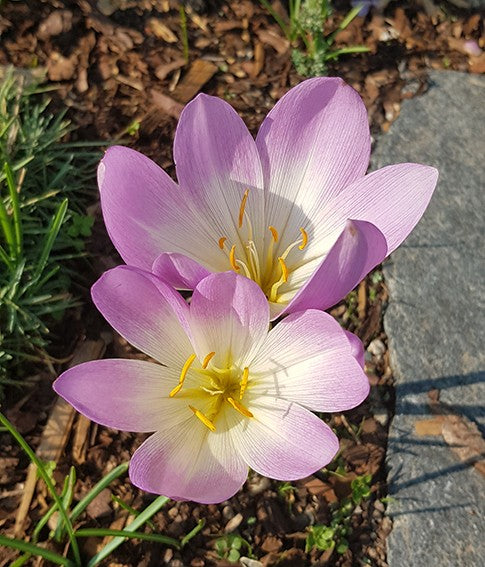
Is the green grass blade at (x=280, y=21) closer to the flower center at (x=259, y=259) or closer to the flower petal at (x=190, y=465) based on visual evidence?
Result: the flower center at (x=259, y=259)

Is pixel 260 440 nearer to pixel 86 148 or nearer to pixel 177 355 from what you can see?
pixel 177 355

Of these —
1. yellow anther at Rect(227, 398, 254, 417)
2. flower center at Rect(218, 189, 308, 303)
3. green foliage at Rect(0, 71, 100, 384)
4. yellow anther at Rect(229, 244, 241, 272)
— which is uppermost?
yellow anther at Rect(229, 244, 241, 272)

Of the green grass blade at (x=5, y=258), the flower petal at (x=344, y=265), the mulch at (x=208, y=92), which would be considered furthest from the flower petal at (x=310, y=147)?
the mulch at (x=208, y=92)

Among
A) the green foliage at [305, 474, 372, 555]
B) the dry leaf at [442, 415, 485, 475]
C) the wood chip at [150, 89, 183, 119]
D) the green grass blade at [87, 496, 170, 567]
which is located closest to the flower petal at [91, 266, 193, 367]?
the green grass blade at [87, 496, 170, 567]

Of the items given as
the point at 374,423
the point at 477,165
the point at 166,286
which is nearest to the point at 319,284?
the point at 166,286

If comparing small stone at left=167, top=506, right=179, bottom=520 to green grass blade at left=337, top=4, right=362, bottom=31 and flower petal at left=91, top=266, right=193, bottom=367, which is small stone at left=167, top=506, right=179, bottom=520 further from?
green grass blade at left=337, top=4, right=362, bottom=31
